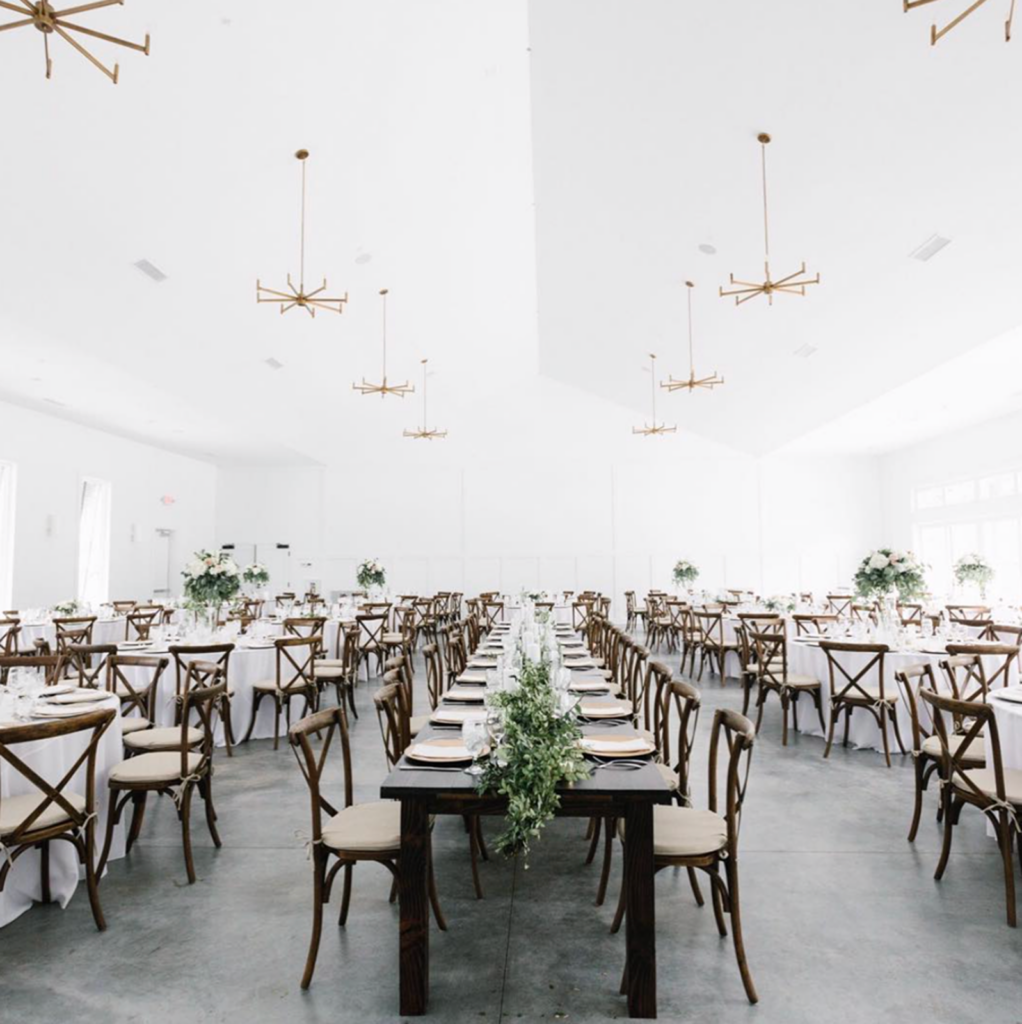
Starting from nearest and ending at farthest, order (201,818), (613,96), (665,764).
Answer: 1. (665,764)
2. (201,818)
3. (613,96)

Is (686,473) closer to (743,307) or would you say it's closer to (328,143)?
(743,307)

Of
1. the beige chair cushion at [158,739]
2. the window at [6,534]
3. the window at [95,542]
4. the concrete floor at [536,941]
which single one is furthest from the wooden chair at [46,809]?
the window at [95,542]

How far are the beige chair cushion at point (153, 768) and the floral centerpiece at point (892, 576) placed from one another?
5891 millimetres

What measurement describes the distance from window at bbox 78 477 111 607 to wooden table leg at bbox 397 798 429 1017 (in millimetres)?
12903

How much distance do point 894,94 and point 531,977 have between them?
245 inches

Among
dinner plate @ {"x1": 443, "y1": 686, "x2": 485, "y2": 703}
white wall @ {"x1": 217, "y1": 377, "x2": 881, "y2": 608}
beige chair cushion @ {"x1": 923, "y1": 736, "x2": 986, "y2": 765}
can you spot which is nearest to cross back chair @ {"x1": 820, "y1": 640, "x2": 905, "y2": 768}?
beige chair cushion @ {"x1": 923, "y1": 736, "x2": 986, "y2": 765}

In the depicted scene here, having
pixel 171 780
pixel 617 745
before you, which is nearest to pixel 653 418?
pixel 617 745

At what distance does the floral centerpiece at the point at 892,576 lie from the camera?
676 cm

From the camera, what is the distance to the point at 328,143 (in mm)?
6645

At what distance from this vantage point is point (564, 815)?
2527 mm

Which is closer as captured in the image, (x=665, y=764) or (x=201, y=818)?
(x=665, y=764)

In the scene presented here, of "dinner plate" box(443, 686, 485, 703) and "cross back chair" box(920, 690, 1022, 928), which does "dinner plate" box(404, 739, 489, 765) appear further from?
"cross back chair" box(920, 690, 1022, 928)

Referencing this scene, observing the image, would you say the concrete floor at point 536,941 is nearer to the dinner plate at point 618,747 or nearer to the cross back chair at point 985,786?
the cross back chair at point 985,786

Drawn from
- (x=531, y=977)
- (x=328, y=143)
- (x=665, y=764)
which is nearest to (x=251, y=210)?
(x=328, y=143)
